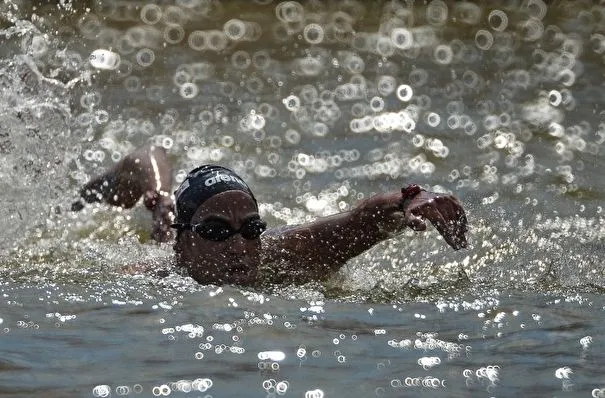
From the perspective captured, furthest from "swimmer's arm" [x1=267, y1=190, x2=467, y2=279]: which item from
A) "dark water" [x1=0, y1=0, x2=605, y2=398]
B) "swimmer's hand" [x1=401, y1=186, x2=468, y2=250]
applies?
"dark water" [x1=0, y1=0, x2=605, y2=398]

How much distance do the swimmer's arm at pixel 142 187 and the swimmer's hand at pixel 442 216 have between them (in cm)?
282

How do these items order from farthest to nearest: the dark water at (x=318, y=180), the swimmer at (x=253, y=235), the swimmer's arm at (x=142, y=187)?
the swimmer's arm at (x=142, y=187), the swimmer at (x=253, y=235), the dark water at (x=318, y=180)

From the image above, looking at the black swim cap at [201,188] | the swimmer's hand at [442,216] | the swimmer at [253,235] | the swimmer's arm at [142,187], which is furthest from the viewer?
the swimmer's arm at [142,187]

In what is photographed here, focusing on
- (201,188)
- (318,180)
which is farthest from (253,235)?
(318,180)

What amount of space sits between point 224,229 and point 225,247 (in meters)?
0.11

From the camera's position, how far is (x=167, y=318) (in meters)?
6.51

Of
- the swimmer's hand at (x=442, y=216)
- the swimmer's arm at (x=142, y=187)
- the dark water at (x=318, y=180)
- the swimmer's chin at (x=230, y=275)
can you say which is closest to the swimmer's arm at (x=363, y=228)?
the swimmer's hand at (x=442, y=216)

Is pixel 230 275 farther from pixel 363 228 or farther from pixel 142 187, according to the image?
pixel 142 187

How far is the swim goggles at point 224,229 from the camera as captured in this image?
24.3 ft

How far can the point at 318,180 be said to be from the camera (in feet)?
38.5

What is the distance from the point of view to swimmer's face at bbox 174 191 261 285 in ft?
24.3

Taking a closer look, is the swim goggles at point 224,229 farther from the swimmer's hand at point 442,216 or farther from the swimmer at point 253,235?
the swimmer's hand at point 442,216

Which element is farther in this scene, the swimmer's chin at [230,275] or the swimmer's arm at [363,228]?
the swimmer's chin at [230,275]

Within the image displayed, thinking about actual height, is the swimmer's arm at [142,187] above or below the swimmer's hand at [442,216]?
below
